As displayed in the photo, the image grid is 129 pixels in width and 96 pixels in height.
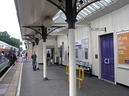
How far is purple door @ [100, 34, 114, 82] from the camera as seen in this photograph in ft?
40.1

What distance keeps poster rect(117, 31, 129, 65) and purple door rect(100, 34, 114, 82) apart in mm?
974

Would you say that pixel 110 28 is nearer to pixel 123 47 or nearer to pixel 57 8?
pixel 123 47

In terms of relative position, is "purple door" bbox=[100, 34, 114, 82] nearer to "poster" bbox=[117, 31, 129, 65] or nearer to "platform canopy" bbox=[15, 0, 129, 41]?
"poster" bbox=[117, 31, 129, 65]

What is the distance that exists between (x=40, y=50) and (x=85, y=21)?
14.8 meters

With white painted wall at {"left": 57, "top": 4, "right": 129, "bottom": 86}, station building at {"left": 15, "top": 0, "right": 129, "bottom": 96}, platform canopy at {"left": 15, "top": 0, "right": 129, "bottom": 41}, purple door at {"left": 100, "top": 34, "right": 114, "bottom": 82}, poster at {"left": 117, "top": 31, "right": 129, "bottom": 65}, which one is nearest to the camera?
platform canopy at {"left": 15, "top": 0, "right": 129, "bottom": 41}

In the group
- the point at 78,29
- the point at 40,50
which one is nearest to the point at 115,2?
the point at 78,29

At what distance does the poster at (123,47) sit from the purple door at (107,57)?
3.20ft

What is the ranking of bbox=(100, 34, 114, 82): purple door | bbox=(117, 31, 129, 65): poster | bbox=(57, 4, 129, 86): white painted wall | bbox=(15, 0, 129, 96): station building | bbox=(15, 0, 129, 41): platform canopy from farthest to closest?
bbox=(100, 34, 114, 82): purple door < bbox=(57, 4, 129, 86): white painted wall < bbox=(117, 31, 129, 65): poster < bbox=(15, 0, 129, 96): station building < bbox=(15, 0, 129, 41): platform canopy

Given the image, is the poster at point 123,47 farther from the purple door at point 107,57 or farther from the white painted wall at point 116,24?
the purple door at point 107,57

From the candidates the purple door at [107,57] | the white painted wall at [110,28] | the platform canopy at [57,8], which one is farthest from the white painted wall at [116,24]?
the purple door at [107,57]

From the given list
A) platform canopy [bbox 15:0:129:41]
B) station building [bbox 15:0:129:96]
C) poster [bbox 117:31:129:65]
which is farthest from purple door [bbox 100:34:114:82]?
platform canopy [bbox 15:0:129:41]

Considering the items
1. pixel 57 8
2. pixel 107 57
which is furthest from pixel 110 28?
pixel 57 8

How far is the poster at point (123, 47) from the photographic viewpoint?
10.5m

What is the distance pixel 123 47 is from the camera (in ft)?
35.4
